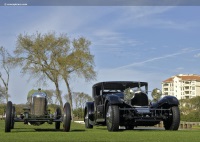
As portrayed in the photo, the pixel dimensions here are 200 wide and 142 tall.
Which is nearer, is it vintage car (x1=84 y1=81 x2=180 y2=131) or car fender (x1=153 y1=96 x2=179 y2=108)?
vintage car (x1=84 y1=81 x2=180 y2=131)

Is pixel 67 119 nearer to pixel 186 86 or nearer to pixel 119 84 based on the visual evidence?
pixel 119 84

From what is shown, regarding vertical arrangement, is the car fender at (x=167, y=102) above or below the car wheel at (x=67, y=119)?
above

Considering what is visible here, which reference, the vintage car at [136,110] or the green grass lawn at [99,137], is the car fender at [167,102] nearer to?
the vintage car at [136,110]

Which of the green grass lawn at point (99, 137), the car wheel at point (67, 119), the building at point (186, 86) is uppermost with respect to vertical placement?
the building at point (186, 86)

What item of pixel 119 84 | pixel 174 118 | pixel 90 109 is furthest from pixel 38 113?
pixel 174 118

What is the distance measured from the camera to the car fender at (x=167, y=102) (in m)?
14.4

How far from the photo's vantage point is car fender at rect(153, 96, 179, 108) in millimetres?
14367

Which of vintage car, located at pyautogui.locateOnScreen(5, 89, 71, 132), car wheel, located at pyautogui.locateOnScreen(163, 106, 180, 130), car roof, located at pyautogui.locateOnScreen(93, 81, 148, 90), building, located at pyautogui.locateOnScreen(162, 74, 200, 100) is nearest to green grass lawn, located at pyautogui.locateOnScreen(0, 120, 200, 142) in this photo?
car wheel, located at pyautogui.locateOnScreen(163, 106, 180, 130)

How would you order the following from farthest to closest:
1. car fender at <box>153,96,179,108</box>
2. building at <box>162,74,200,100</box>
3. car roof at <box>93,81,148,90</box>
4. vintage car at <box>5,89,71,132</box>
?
1. building at <box>162,74,200,100</box>
2. car roof at <box>93,81,148,90</box>
3. vintage car at <box>5,89,71,132</box>
4. car fender at <box>153,96,179,108</box>

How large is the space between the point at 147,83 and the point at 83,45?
99.2ft

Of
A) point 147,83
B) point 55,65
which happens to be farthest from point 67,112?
point 55,65

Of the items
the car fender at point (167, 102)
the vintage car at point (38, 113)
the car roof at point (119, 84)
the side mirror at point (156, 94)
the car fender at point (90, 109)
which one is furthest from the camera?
the car fender at point (90, 109)

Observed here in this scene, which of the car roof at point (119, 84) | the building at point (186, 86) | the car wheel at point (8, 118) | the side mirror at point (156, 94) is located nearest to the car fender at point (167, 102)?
the side mirror at point (156, 94)

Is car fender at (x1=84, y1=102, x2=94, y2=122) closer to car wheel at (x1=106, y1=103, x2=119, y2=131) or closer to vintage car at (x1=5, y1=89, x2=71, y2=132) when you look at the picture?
vintage car at (x1=5, y1=89, x2=71, y2=132)
